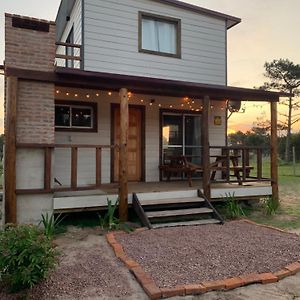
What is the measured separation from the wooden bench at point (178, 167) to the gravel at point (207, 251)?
196 cm

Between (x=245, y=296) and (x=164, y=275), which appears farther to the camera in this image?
(x=164, y=275)

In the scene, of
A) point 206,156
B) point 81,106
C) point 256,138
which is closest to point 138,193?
point 206,156

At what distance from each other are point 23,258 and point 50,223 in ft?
8.63

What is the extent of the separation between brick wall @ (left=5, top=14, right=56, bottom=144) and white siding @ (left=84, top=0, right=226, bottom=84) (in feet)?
6.84

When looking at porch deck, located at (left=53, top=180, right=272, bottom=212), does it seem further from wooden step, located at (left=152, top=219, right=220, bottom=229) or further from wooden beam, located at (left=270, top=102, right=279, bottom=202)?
wooden step, located at (left=152, top=219, right=220, bottom=229)

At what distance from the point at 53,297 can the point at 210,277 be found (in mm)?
1844

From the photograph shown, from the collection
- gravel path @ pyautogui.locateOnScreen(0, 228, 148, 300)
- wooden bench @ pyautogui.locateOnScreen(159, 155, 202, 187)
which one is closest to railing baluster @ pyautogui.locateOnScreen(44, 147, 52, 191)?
gravel path @ pyautogui.locateOnScreen(0, 228, 148, 300)

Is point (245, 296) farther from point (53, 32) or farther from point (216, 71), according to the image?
point (216, 71)

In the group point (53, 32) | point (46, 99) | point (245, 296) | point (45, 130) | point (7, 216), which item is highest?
point (53, 32)

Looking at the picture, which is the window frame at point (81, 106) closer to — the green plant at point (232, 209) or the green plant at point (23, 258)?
the green plant at point (232, 209)

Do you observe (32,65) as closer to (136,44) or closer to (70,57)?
(70,57)

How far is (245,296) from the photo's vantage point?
143 inches

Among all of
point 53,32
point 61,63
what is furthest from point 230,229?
point 61,63

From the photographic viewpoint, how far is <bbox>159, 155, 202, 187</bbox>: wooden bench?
823cm
